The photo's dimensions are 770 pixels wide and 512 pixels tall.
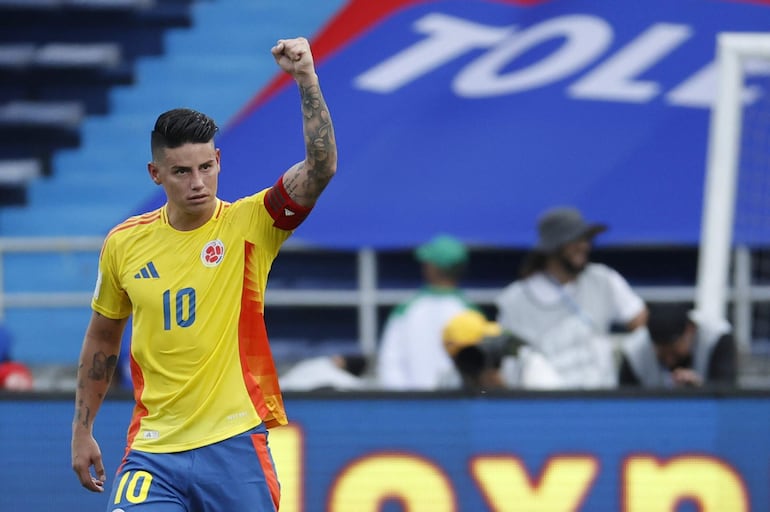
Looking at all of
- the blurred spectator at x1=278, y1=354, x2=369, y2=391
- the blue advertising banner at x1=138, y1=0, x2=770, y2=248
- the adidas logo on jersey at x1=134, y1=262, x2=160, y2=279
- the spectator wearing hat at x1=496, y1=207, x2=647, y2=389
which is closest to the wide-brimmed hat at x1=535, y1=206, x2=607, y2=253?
the spectator wearing hat at x1=496, y1=207, x2=647, y2=389

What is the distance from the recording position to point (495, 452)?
6.65 meters

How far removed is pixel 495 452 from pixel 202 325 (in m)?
2.52

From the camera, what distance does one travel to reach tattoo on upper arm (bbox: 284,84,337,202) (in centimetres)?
433

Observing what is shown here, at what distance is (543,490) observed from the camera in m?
6.61

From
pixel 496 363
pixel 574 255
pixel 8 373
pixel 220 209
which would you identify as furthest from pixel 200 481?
pixel 8 373

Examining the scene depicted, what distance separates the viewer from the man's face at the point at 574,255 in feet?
24.2

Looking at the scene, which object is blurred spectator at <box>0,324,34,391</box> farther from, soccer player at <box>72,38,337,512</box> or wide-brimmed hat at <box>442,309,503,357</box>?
soccer player at <box>72,38,337,512</box>

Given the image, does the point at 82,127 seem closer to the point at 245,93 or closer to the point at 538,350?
the point at 245,93

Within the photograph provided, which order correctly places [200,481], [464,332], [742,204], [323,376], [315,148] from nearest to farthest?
1. [315,148]
2. [200,481]
3. [464,332]
4. [323,376]
5. [742,204]

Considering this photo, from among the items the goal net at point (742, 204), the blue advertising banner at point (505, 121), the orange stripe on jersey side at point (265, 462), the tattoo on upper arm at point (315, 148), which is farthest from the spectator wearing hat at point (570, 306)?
the tattoo on upper arm at point (315, 148)

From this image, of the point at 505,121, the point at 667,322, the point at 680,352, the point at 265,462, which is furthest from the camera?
the point at 505,121

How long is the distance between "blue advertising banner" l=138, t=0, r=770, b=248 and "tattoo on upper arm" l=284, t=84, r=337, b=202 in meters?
5.46

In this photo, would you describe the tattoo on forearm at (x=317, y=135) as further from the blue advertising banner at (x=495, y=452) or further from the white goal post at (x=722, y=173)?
the white goal post at (x=722, y=173)

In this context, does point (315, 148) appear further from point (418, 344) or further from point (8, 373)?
point (8, 373)
